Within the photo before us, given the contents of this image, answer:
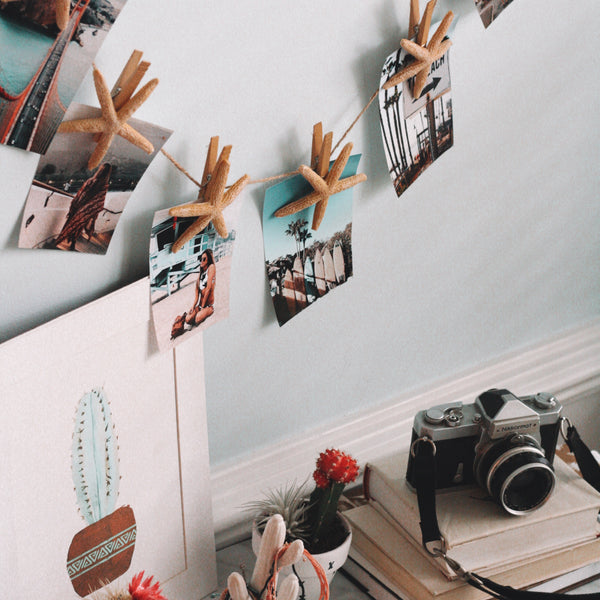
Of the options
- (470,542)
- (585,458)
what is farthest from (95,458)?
(585,458)

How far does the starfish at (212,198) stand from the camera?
626 mm

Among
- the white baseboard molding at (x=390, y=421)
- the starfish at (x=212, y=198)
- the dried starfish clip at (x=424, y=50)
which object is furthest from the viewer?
the white baseboard molding at (x=390, y=421)

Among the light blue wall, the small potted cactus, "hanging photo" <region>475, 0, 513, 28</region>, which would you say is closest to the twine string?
the light blue wall

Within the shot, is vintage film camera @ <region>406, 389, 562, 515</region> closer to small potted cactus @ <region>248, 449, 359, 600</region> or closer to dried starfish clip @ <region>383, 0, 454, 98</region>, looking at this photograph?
small potted cactus @ <region>248, 449, 359, 600</region>

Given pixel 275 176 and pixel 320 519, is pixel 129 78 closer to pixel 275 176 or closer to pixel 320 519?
pixel 275 176

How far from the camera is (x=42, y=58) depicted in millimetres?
528

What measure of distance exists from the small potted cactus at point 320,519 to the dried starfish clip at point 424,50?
0.37 metres

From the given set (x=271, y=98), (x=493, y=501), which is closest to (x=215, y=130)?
(x=271, y=98)

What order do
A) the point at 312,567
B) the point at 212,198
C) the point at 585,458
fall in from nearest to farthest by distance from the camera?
the point at 212,198
the point at 312,567
the point at 585,458

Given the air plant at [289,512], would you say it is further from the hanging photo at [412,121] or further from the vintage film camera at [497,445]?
the hanging photo at [412,121]

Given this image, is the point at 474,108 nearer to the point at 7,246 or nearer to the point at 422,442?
the point at 422,442

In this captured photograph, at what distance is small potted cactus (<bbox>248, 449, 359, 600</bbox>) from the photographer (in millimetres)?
755

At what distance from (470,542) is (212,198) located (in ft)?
1.44

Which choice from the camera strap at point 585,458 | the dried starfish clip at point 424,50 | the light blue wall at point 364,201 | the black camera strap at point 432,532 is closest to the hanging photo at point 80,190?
the light blue wall at point 364,201
